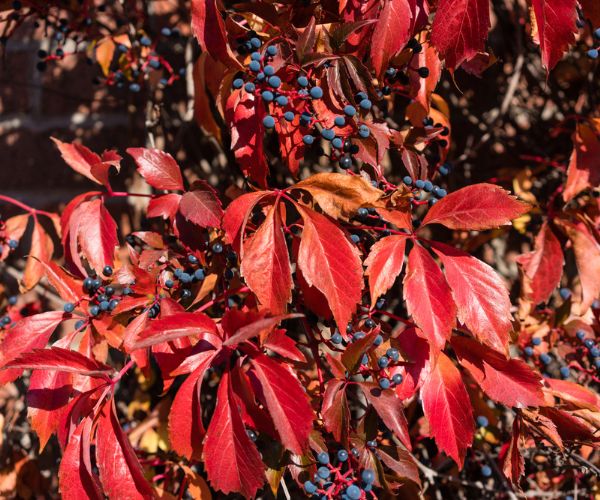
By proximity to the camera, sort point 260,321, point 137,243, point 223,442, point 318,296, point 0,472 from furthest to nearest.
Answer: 1. point 0,472
2. point 137,243
3. point 318,296
4. point 223,442
5. point 260,321

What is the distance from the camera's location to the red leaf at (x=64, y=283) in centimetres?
93

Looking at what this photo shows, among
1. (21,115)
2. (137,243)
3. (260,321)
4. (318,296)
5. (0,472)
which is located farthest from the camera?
(21,115)

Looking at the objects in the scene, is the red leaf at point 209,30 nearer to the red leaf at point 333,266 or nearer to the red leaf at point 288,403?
the red leaf at point 333,266

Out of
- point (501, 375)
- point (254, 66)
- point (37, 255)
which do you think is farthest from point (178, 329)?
point (37, 255)

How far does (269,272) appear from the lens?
0.74 meters

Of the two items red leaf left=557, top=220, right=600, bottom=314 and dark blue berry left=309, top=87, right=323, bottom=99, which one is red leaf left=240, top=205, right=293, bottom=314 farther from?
red leaf left=557, top=220, right=600, bottom=314

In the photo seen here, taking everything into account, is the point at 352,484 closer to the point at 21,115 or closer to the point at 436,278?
the point at 436,278

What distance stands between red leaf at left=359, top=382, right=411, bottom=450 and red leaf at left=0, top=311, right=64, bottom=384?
1.54 ft

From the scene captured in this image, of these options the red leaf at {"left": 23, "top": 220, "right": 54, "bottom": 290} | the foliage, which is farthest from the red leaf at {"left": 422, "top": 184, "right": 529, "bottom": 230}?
the red leaf at {"left": 23, "top": 220, "right": 54, "bottom": 290}

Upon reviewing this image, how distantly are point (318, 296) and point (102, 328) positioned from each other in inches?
12.9

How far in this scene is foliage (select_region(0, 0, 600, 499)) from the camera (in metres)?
0.74

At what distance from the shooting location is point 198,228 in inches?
35.6

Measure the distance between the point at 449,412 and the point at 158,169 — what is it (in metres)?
0.55

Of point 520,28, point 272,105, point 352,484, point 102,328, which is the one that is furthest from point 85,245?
point 520,28
